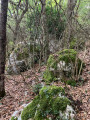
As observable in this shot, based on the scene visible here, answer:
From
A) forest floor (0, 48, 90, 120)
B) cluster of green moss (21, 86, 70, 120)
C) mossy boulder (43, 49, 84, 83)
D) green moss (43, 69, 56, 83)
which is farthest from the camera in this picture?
green moss (43, 69, 56, 83)

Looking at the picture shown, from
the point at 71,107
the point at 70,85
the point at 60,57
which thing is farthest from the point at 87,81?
the point at 71,107

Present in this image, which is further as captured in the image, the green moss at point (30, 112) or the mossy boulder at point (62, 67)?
the mossy boulder at point (62, 67)

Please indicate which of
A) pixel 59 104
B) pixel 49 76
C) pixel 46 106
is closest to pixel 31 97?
pixel 49 76

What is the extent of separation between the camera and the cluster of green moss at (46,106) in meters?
2.66

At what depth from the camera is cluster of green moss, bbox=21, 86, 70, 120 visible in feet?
8.73

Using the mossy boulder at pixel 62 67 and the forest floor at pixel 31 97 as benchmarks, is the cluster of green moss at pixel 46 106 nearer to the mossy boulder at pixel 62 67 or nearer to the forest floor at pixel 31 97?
the forest floor at pixel 31 97

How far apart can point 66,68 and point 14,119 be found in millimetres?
2735

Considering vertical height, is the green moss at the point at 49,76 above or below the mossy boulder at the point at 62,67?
below

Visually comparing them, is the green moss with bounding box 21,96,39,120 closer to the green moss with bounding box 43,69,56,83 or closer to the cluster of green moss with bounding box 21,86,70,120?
the cluster of green moss with bounding box 21,86,70,120

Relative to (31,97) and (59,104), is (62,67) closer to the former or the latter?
(31,97)

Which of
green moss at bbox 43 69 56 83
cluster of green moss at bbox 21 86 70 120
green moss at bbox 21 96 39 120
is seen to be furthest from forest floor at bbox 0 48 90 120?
green moss at bbox 21 96 39 120

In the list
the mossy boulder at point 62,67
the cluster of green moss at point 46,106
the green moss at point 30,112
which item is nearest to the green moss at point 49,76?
the mossy boulder at point 62,67

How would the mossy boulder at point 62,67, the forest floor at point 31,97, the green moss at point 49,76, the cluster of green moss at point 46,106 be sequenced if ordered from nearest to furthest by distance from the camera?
the cluster of green moss at point 46,106, the forest floor at point 31,97, the mossy boulder at point 62,67, the green moss at point 49,76

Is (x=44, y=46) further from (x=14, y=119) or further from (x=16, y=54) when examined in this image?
(x=14, y=119)
